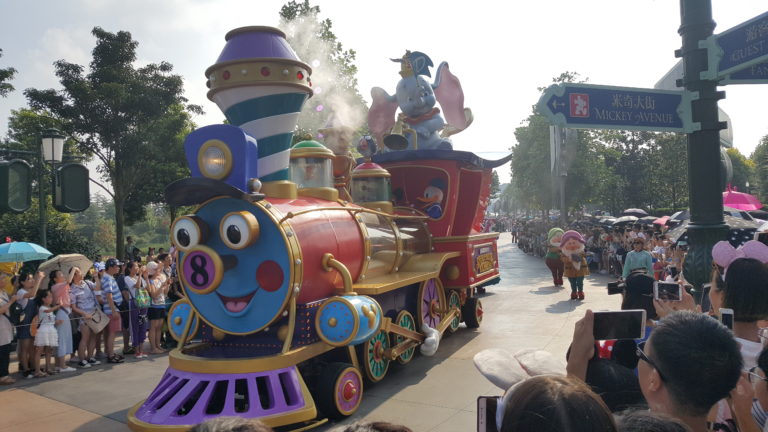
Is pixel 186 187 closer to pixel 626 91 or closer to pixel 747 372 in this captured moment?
pixel 626 91

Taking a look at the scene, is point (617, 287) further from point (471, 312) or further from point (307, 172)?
point (471, 312)

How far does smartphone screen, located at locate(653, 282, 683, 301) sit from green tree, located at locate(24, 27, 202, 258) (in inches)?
810

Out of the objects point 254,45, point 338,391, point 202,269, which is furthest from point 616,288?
point 254,45

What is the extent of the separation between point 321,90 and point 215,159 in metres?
5.14

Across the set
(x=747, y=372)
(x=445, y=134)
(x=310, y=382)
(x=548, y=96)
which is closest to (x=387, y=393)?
(x=310, y=382)

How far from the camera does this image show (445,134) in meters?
9.88

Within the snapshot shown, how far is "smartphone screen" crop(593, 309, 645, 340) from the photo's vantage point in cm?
198

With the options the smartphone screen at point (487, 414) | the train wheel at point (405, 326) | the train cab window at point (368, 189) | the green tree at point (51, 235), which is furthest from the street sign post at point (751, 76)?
the green tree at point (51, 235)

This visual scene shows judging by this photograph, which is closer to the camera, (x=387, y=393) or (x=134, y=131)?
(x=387, y=393)

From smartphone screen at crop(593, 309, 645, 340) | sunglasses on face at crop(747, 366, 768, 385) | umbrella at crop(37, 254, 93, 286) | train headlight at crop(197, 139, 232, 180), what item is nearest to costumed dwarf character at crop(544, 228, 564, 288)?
train headlight at crop(197, 139, 232, 180)

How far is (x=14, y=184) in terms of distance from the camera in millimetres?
2230

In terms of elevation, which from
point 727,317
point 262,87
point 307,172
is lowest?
point 727,317

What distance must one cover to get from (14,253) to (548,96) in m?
8.62

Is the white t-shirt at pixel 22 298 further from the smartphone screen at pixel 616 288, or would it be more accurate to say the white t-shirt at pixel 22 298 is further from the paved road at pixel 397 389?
the smartphone screen at pixel 616 288
